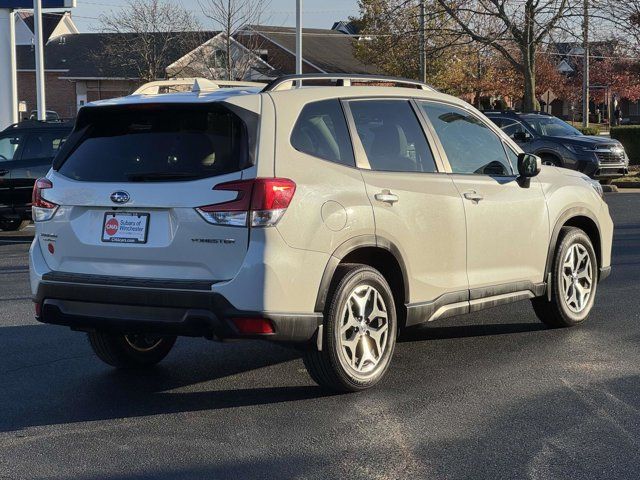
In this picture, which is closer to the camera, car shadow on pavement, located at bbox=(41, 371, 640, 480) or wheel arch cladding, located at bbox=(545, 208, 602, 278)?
car shadow on pavement, located at bbox=(41, 371, 640, 480)

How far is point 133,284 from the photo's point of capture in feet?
19.4

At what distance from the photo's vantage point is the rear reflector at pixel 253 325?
5.75 metres

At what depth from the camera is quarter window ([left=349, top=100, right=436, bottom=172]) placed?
6.71m

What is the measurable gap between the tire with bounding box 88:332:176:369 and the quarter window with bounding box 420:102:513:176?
92.1 inches

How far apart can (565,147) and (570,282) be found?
54.6ft

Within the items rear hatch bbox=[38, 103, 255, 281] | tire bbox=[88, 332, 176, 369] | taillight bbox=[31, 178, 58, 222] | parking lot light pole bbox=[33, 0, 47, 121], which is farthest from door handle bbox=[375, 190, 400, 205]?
parking lot light pole bbox=[33, 0, 47, 121]

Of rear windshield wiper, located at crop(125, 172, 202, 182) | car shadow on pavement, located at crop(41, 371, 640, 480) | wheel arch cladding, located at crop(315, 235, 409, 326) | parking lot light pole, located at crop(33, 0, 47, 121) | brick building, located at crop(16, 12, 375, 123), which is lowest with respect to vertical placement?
car shadow on pavement, located at crop(41, 371, 640, 480)

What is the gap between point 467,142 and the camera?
756 cm

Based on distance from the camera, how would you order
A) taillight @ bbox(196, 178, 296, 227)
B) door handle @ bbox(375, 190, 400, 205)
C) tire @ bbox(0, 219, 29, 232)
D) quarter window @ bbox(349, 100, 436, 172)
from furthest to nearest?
tire @ bbox(0, 219, 29, 232), quarter window @ bbox(349, 100, 436, 172), door handle @ bbox(375, 190, 400, 205), taillight @ bbox(196, 178, 296, 227)

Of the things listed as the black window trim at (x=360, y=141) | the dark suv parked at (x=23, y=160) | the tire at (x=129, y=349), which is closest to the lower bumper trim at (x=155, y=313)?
the tire at (x=129, y=349)

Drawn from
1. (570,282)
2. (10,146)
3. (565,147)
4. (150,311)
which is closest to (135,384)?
(150,311)

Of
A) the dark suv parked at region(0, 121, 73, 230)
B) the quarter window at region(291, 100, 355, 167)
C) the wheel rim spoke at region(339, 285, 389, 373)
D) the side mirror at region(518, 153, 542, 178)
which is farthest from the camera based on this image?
the dark suv parked at region(0, 121, 73, 230)

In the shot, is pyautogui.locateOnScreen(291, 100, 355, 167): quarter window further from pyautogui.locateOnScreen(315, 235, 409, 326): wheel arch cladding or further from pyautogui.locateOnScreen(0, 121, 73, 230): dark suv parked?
pyautogui.locateOnScreen(0, 121, 73, 230): dark suv parked

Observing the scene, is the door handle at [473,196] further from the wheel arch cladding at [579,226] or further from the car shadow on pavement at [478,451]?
the car shadow on pavement at [478,451]
